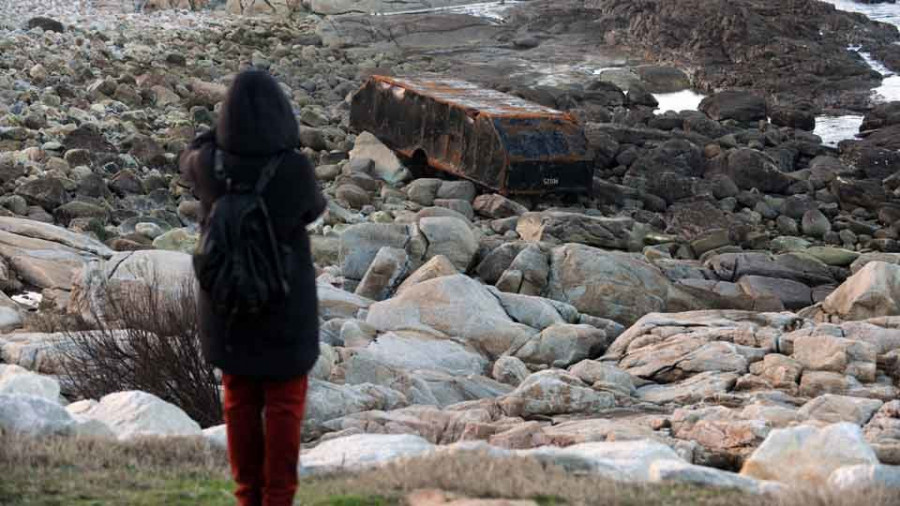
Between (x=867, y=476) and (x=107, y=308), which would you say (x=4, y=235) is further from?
(x=867, y=476)

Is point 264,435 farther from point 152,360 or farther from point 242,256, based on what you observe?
point 152,360

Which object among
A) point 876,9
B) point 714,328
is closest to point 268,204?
point 714,328

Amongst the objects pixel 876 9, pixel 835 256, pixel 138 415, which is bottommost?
pixel 876 9

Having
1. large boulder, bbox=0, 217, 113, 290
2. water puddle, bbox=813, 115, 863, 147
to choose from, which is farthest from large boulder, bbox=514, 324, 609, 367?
water puddle, bbox=813, 115, 863, 147

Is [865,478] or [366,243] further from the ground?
[865,478]

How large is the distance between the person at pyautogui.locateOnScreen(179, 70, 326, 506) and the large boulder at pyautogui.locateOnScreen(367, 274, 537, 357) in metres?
7.17

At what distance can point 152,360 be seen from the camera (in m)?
9.08

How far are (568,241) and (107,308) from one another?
27.2ft

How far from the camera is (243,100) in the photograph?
16.8ft

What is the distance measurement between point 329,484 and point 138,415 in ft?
6.35

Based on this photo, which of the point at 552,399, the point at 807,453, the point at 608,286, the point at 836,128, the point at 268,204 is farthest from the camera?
the point at 836,128

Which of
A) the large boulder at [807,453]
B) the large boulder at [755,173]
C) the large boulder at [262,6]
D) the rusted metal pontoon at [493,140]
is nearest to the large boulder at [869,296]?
the large boulder at [807,453]

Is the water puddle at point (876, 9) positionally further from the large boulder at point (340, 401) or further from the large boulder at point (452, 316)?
the large boulder at point (340, 401)

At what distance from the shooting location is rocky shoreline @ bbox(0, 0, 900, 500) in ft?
27.3
